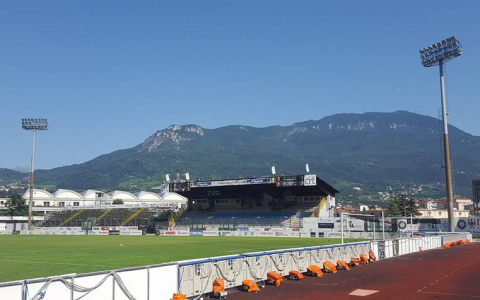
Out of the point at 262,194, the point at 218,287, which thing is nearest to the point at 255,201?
the point at 262,194

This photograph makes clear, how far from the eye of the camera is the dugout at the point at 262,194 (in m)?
93.7

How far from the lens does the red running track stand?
18859mm

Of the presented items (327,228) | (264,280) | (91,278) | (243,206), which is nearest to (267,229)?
(327,228)

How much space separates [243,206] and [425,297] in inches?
3470

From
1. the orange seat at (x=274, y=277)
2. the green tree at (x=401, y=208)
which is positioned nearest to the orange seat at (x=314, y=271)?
the orange seat at (x=274, y=277)

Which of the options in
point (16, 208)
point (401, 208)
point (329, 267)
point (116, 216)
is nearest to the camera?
point (329, 267)

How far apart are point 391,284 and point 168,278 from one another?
443 inches

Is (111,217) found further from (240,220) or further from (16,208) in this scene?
(16,208)

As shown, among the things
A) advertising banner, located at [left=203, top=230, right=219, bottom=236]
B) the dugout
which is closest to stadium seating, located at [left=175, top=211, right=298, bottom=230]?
advertising banner, located at [left=203, top=230, right=219, bottom=236]

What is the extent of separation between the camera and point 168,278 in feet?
54.9

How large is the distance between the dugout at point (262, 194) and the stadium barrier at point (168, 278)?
65.5 metres

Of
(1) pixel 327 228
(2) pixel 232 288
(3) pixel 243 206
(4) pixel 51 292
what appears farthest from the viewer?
(3) pixel 243 206

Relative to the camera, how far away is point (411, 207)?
136 meters

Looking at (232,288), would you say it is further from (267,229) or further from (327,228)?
(267,229)
